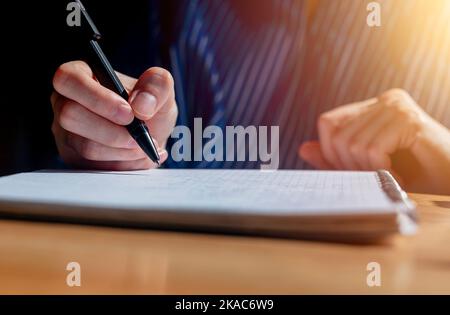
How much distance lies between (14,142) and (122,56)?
341mm

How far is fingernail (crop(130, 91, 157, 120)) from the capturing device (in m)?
0.43

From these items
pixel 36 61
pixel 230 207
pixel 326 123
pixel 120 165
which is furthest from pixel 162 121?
pixel 36 61

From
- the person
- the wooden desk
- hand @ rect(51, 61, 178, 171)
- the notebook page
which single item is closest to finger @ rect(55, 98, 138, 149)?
hand @ rect(51, 61, 178, 171)

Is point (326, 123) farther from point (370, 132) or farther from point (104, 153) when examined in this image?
point (104, 153)

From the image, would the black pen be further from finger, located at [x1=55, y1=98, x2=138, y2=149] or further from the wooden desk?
the wooden desk

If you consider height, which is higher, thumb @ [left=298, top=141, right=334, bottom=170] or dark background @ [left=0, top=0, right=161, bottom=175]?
dark background @ [left=0, top=0, right=161, bottom=175]

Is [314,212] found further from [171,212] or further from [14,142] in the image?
[14,142]

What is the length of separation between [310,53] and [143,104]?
0.56m

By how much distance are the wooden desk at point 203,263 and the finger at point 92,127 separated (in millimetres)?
235

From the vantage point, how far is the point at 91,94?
442 millimetres

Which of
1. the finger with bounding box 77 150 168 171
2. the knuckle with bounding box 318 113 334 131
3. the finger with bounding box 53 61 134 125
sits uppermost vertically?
the finger with bounding box 53 61 134 125

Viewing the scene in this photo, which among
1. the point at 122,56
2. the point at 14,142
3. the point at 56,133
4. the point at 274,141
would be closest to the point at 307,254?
the point at 56,133

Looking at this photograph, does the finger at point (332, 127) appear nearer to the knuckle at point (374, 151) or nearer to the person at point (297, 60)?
the knuckle at point (374, 151)

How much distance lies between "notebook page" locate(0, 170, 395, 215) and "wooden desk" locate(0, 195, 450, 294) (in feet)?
0.05
